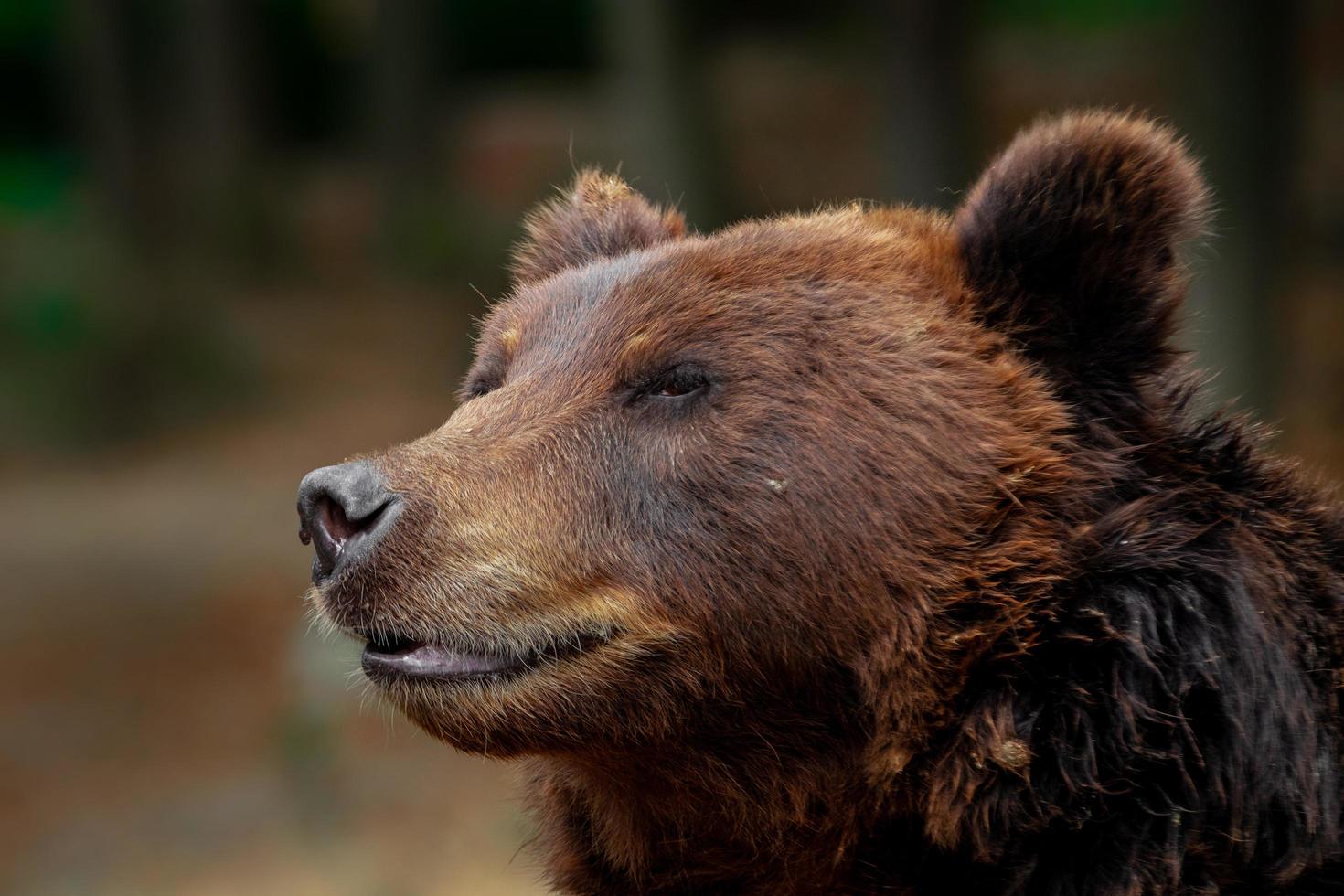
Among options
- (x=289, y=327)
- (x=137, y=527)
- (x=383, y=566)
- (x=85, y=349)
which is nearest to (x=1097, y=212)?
(x=383, y=566)

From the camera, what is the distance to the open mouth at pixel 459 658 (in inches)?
135

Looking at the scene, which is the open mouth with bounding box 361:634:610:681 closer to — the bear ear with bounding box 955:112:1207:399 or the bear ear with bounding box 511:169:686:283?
the bear ear with bounding box 955:112:1207:399

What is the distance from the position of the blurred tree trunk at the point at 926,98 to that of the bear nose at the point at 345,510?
27.8 feet

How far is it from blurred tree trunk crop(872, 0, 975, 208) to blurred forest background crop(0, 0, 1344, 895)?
3 centimetres

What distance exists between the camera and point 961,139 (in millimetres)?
11656

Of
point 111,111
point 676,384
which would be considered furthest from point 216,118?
point 676,384

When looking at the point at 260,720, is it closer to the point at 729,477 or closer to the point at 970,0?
the point at 970,0

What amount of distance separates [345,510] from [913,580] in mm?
1252

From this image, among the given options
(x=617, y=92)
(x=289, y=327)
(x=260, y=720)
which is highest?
(x=617, y=92)

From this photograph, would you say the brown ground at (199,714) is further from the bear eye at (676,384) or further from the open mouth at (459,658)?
the bear eye at (676,384)

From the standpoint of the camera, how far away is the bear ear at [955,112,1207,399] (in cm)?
350

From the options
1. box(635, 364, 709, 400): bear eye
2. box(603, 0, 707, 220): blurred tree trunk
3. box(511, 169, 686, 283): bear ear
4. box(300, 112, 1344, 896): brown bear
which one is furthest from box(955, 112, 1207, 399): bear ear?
box(603, 0, 707, 220): blurred tree trunk

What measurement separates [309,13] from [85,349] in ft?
38.7

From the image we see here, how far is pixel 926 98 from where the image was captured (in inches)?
453
